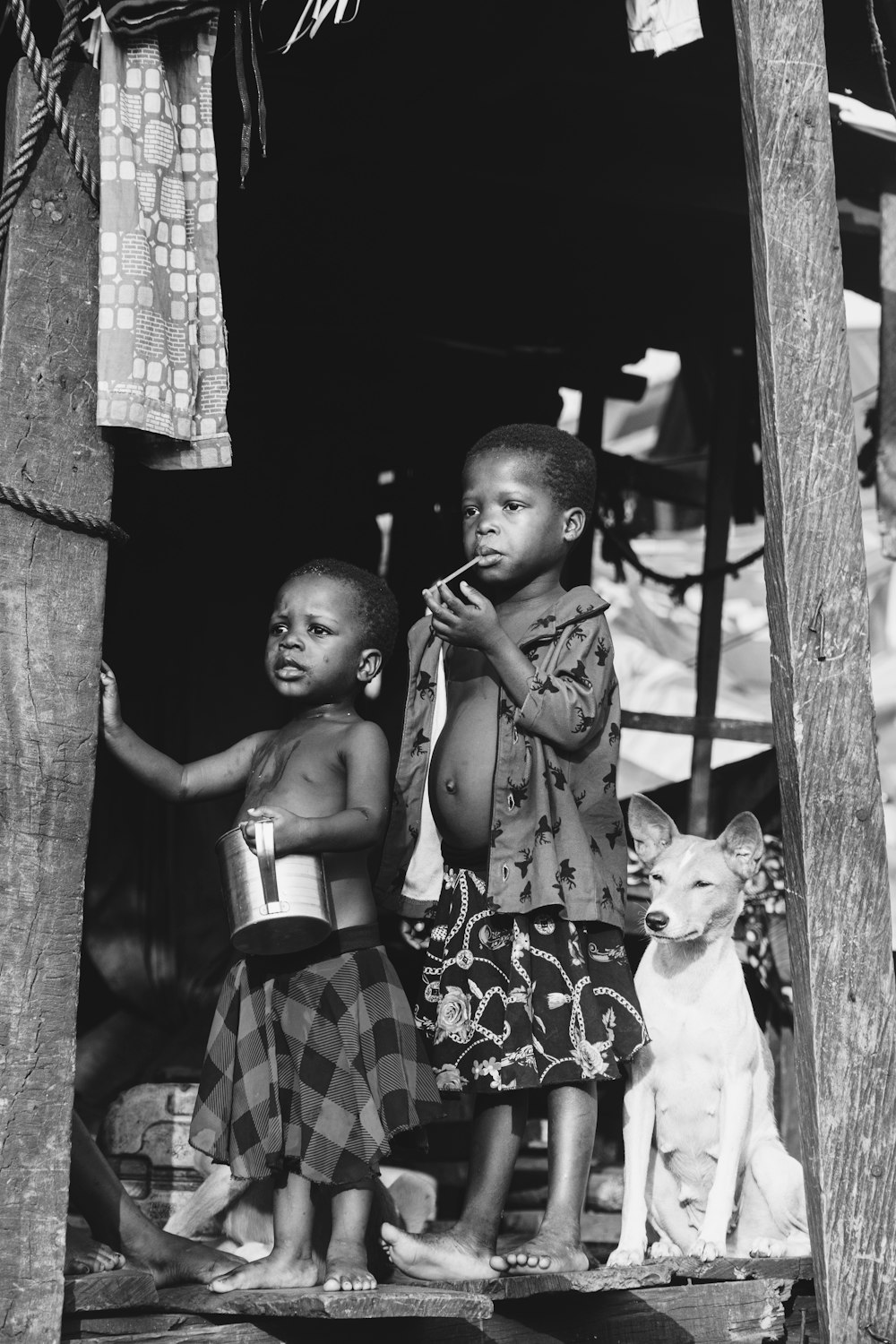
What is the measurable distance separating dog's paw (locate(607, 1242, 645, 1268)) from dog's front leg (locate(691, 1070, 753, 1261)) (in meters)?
0.12

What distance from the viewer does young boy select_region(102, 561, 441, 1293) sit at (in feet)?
11.6

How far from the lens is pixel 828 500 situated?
3.48 meters

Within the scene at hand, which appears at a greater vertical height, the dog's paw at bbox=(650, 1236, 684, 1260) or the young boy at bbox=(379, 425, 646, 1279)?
the young boy at bbox=(379, 425, 646, 1279)

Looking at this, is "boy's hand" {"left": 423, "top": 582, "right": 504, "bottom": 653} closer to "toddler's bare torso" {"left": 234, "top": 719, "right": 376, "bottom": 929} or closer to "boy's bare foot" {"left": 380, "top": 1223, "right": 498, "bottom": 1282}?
"toddler's bare torso" {"left": 234, "top": 719, "right": 376, "bottom": 929}

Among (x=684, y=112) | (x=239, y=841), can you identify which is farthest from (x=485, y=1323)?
(x=684, y=112)

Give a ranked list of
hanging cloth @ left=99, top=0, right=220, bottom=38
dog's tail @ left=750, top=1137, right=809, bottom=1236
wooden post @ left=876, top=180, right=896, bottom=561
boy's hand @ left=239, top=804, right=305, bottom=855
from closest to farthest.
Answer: hanging cloth @ left=99, top=0, right=220, bottom=38, boy's hand @ left=239, top=804, right=305, bottom=855, dog's tail @ left=750, top=1137, right=809, bottom=1236, wooden post @ left=876, top=180, right=896, bottom=561

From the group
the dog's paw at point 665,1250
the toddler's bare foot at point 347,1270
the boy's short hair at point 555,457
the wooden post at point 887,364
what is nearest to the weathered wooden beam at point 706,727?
the wooden post at point 887,364

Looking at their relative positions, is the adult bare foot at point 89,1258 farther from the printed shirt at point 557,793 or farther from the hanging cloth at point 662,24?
the hanging cloth at point 662,24

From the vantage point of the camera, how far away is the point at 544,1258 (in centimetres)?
341

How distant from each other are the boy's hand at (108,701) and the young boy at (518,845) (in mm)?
712

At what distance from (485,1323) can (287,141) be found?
11.9 feet

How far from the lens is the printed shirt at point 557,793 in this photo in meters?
3.74

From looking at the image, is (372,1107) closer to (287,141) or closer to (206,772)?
(206,772)

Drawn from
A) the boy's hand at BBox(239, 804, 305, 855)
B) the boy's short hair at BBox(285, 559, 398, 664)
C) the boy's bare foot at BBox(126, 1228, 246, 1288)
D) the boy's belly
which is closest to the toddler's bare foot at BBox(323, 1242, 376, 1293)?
the boy's bare foot at BBox(126, 1228, 246, 1288)
